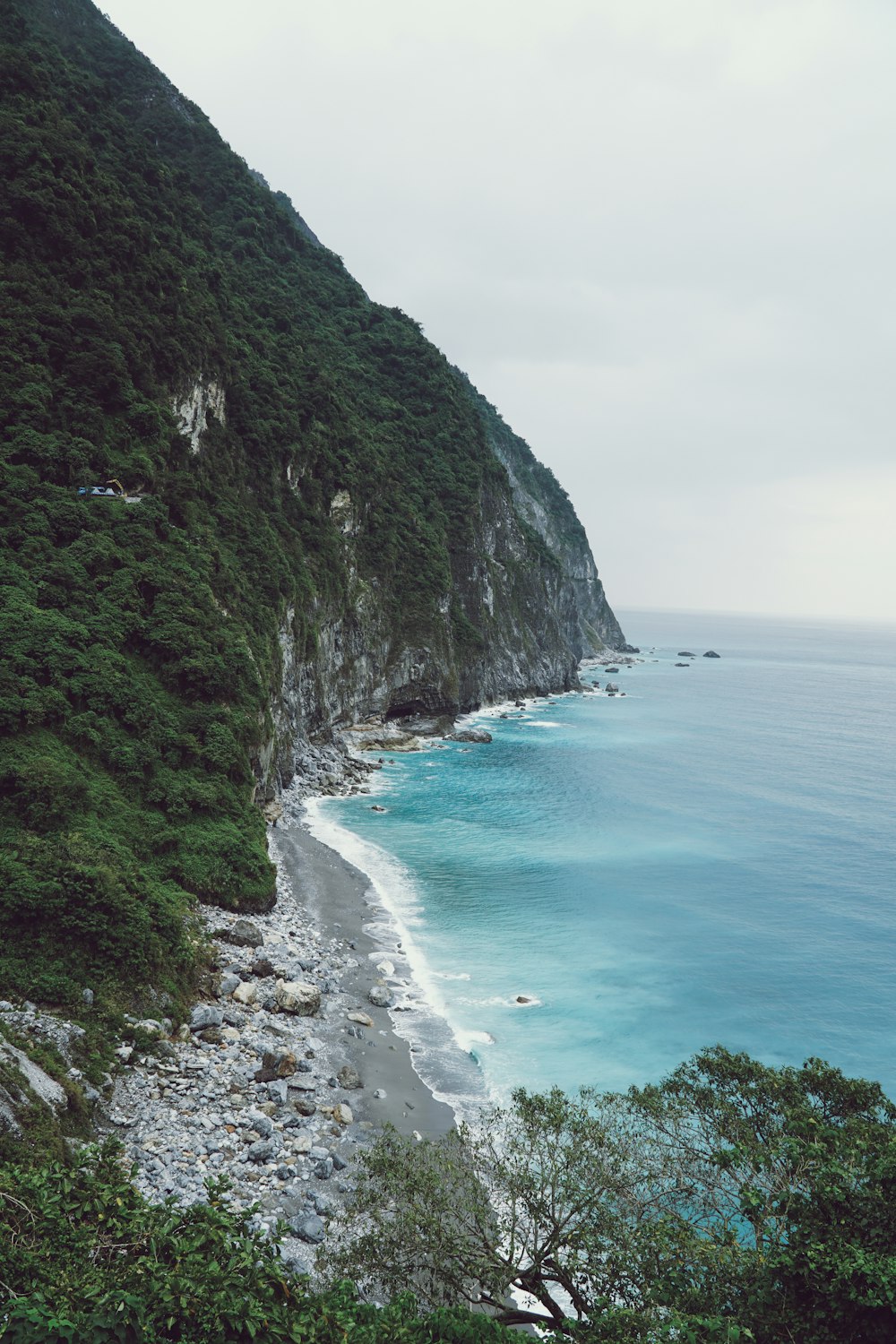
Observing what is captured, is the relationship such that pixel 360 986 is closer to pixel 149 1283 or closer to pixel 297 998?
pixel 297 998

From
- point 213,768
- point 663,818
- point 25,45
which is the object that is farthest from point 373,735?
point 25,45

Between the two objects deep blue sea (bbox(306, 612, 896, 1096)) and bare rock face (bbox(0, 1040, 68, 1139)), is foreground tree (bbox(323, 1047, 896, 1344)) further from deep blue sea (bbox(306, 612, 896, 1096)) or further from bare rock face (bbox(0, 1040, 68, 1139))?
deep blue sea (bbox(306, 612, 896, 1096))

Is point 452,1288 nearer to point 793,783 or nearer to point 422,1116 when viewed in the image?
point 422,1116

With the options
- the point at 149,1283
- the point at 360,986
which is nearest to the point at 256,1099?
the point at 360,986

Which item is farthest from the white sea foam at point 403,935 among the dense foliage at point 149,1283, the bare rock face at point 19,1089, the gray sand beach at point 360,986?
the dense foliage at point 149,1283

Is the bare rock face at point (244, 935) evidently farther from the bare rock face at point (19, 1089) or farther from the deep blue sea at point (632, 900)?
the bare rock face at point (19, 1089)

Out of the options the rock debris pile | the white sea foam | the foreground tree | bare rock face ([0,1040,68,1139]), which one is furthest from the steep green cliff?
the foreground tree
